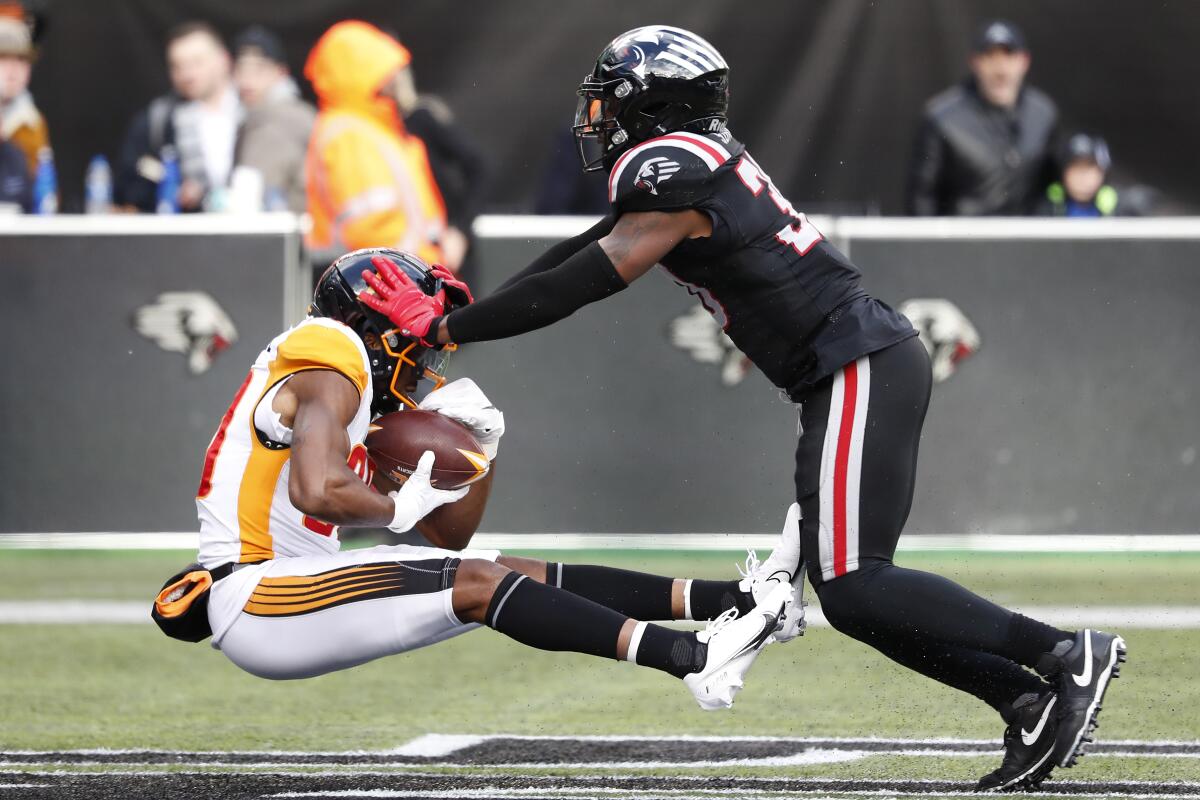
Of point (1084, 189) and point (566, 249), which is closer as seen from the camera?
point (566, 249)

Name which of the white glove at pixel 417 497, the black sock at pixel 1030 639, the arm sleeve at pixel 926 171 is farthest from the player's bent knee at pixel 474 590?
the arm sleeve at pixel 926 171

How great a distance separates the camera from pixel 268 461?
458 cm

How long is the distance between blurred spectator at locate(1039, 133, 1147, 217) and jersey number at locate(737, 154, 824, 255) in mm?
5150

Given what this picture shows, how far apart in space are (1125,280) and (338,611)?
18.0 feet

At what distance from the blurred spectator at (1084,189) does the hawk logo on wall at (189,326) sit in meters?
3.89

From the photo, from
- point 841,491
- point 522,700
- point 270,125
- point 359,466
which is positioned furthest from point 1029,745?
point 270,125

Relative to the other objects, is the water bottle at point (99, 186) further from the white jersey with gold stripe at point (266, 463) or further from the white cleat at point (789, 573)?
the white cleat at point (789, 573)

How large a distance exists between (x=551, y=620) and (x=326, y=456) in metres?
0.60

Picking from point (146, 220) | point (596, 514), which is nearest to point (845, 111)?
point (596, 514)

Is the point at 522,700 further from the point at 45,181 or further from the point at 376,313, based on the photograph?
the point at 45,181

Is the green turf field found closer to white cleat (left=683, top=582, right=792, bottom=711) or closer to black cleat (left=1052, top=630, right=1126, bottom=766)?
black cleat (left=1052, top=630, right=1126, bottom=766)

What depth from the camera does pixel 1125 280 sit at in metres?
8.94

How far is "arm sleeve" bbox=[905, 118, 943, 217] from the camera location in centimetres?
943

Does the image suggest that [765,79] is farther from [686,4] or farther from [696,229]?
[696,229]
